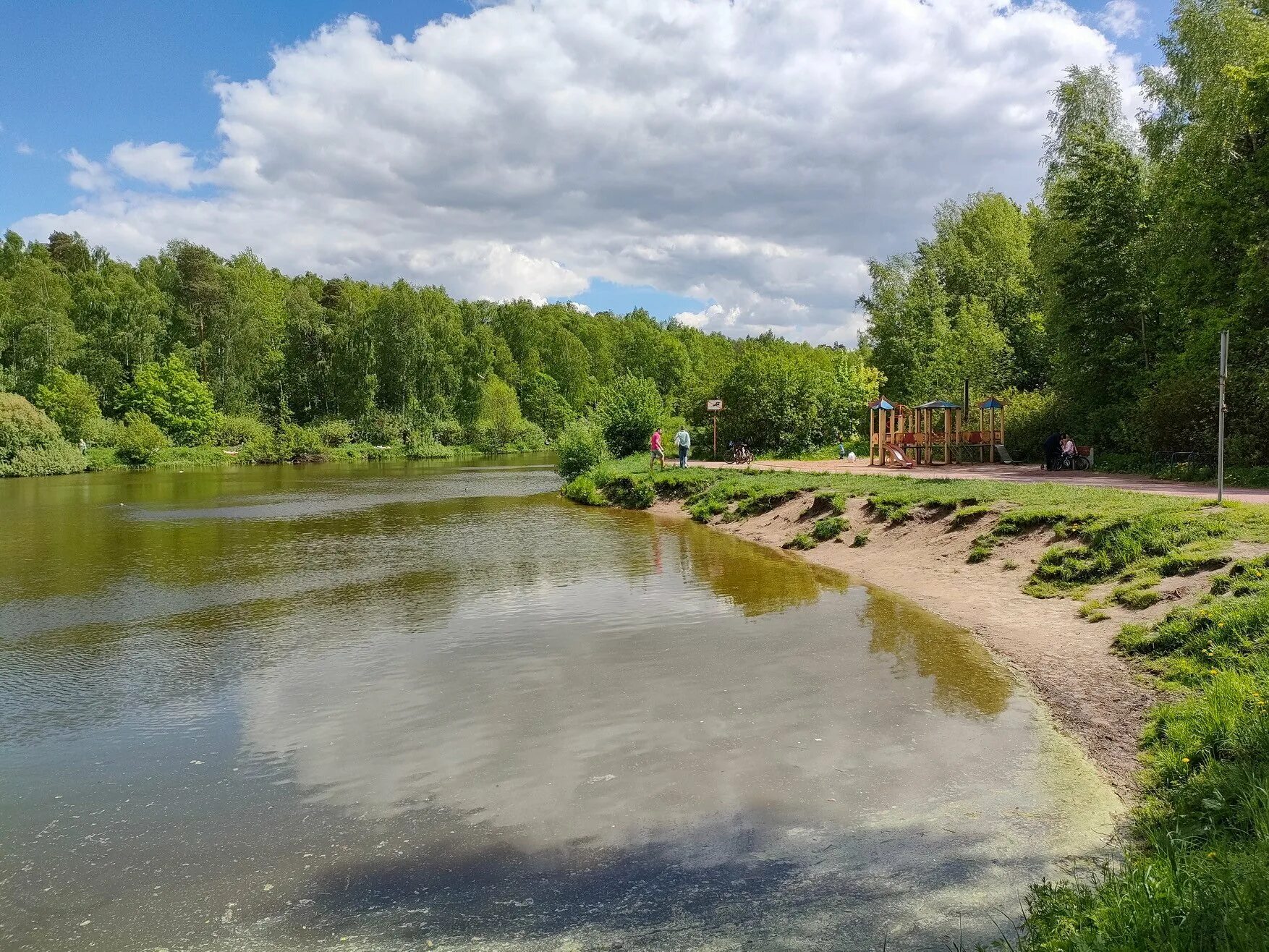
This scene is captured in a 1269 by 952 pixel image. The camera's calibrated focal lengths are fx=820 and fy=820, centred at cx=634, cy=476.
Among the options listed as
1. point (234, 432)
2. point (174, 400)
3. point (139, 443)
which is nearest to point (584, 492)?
point (139, 443)

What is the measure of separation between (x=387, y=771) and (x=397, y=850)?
1400 millimetres

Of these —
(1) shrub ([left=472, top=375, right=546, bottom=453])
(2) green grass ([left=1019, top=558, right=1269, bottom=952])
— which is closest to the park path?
(2) green grass ([left=1019, top=558, right=1269, bottom=952])

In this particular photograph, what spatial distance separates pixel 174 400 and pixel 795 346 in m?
55.8

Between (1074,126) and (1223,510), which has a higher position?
(1074,126)

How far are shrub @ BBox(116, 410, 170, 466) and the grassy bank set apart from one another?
206 feet

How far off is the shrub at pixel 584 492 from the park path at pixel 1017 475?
16.8 ft

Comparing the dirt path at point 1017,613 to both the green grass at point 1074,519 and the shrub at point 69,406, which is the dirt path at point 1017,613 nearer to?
the green grass at point 1074,519

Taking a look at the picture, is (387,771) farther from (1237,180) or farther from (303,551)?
(1237,180)

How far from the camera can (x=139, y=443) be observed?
64438 millimetres

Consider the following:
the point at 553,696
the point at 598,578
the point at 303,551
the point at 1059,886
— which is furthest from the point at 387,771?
the point at 303,551

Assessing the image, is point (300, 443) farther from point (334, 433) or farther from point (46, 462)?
point (46, 462)

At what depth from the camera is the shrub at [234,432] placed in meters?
74.7

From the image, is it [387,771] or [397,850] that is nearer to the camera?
[397,850]

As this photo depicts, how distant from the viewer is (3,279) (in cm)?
7775
